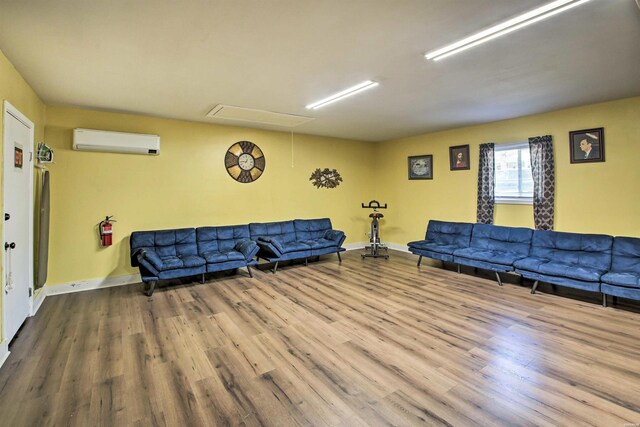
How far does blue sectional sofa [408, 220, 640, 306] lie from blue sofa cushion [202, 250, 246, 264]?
323cm

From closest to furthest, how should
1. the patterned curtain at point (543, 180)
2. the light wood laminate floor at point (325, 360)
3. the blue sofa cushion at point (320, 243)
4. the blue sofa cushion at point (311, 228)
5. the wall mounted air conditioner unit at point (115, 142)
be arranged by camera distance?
the light wood laminate floor at point (325, 360), the wall mounted air conditioner unit at point (115, 142), the patterned curtain at point (543, 180), the blue sofa cushion at point (320, 243), the blue sofa cushion at point (311, 228)

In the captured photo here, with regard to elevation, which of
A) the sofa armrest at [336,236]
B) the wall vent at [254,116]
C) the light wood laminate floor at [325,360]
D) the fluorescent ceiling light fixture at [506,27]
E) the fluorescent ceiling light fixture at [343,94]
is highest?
the wall vent at [254,116]

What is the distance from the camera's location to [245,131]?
6.00m

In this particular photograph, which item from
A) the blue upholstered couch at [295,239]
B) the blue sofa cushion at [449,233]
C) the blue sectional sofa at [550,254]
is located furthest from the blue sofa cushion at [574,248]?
the blue upholstered couch at [295,239]

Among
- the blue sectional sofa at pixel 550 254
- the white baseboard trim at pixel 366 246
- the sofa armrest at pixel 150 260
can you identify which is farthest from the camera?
the white baseboard trim at pixel 366 246

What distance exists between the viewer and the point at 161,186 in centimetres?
521

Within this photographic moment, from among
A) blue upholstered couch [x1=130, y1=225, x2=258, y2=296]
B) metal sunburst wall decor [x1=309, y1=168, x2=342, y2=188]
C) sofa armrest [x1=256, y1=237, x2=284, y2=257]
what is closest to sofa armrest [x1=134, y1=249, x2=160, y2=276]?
blue upholstered couch [x1=130, y1=225, x2=258, y2=296]

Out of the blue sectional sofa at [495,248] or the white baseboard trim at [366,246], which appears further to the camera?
the white baseboard trim at [366,246]

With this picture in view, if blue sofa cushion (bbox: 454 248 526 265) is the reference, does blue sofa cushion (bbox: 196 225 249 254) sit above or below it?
above

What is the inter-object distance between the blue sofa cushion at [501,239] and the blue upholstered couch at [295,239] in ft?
7.99

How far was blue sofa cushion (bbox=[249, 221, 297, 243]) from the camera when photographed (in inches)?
232

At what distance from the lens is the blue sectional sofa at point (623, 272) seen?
3520 millimetres

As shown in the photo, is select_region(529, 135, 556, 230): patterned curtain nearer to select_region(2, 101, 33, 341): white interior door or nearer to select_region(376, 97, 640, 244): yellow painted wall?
select_region(376, 97, 640, 244): yellow painted wall

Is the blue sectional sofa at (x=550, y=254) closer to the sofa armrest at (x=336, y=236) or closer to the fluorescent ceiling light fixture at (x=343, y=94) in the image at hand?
the sofa armrest at (x=336, y=236)
